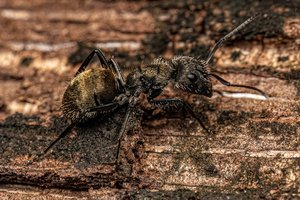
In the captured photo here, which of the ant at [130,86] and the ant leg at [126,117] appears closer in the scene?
the ant leg at [126,117]

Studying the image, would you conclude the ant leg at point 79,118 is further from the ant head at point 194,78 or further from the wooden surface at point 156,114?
the ant head at point 194,78

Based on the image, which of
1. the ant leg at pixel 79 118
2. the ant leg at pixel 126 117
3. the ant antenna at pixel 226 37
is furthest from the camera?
the ant antenna at pixel 226 37

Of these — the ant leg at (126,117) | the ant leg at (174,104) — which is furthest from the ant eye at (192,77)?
the ant leg at (126,117)

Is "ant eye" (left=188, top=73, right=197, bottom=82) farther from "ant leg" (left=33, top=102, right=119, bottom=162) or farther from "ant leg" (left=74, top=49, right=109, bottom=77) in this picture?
"ant leg" (left=74, top=49, right=109, bottom=77)

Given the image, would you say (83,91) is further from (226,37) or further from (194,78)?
(226,37)

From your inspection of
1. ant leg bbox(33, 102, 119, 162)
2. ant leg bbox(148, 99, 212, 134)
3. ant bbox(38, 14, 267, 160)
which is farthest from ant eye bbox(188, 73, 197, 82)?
ant leg bbox(33, 102, 119, 162)

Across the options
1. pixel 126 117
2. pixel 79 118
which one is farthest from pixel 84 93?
pixel 126 117

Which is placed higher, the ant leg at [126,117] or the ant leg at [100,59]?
the ant leg at [100,59]

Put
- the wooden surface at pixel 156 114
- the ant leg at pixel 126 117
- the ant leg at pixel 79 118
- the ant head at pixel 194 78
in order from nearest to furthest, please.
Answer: the wooden surface at pixel 156 114
the ant leg at pixel 126 117
the ant leg at pixel 79 118
the ant head at pixel 194 78
